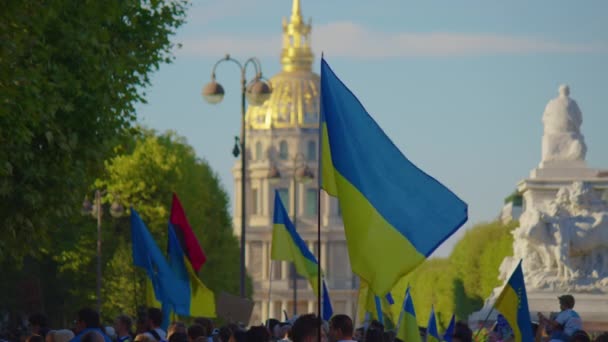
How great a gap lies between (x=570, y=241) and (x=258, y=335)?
31.5 metres

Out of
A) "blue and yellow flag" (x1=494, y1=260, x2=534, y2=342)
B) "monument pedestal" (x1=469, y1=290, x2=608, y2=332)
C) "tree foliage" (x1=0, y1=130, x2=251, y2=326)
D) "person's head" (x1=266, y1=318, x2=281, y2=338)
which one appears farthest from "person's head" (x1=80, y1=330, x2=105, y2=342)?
"tree foliage" (x1=0, y1=130, x2=251, y2=326)

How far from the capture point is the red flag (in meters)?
25.5

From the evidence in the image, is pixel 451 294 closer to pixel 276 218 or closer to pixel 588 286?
pixel 588 286

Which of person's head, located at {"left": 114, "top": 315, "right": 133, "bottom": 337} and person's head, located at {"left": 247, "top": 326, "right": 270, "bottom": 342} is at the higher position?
person's head, located at {"left": 114, "top": 315, "right": 133, "bottom": 337}

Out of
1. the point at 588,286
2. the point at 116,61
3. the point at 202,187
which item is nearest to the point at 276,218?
the point at 116,61

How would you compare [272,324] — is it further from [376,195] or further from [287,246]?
[376,195]

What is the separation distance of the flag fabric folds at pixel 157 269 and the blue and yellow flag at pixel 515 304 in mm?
4381

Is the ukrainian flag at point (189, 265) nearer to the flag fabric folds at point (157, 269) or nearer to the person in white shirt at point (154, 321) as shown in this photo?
the flag fabric folds at point (157, 269)

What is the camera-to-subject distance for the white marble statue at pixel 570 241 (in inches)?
1896

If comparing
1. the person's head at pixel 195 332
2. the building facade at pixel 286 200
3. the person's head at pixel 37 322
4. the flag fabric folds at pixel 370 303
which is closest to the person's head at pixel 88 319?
the person's head at pixel 195 332

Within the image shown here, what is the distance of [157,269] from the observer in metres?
24.7

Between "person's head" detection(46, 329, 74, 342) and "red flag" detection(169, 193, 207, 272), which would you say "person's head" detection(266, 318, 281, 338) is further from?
"person's head" detection(46, 329, 74, 342)

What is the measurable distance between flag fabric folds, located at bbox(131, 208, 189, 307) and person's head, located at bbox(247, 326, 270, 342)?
6748 millimetres

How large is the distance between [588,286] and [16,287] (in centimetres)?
2100
